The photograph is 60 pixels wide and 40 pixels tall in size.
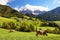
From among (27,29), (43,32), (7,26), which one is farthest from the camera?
(7,26)

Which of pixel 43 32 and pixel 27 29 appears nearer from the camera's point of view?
pixel 43 32

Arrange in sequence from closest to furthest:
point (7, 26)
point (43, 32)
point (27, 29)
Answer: point (43, 32)
point (27, 29)
point (7, 26)

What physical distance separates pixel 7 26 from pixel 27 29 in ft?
53.5

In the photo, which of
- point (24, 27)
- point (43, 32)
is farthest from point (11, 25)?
point (43, 32)

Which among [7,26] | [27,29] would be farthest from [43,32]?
[7,26]

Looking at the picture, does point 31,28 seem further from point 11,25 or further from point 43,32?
point 43,32

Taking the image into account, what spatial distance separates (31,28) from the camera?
91.7 m

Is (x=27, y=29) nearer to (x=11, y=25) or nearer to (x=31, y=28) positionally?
(x=31, y=28)

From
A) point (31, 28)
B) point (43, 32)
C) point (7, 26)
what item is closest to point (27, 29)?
point (31, 28)

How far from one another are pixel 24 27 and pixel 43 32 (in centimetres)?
4933

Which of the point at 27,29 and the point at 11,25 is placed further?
the point at 11,25

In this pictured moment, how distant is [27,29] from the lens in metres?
90.2

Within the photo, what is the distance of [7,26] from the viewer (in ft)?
332

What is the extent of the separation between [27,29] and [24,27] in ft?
13.5
